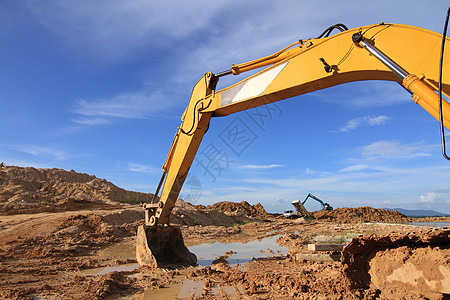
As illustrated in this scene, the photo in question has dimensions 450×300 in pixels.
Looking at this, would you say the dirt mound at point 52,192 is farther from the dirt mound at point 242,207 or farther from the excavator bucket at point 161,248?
the excavator bucket at point 161,248

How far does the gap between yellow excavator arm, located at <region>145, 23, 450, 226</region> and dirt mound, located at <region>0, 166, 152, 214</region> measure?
42.9 feet

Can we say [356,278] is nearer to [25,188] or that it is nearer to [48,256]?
[48,256]

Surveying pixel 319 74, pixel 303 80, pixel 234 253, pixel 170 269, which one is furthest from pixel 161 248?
pixel 319 74

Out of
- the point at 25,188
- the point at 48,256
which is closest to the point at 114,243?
the point at 48,256

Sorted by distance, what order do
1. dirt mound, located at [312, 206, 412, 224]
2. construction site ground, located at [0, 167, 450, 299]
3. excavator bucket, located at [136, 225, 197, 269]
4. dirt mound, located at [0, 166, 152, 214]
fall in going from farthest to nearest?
dirt mound, located at [312, 206, 412, 224], dirt mound, located at [0, 166, 152, 214], excavator bucket, located at [136, 225, 197, 269], construction site ground, located at [0, 167, 450, 299]

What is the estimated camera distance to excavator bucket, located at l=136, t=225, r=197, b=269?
251 inches

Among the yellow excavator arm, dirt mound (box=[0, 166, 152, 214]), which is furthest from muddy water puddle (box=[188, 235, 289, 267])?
dirt mound (box=[0, 166, 152, 214])

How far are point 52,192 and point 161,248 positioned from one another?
60.9 feet

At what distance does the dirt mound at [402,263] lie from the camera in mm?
2732

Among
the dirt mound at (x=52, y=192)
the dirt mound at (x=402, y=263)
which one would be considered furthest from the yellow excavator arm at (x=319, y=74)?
the dirt mound at (x=52, y=192)

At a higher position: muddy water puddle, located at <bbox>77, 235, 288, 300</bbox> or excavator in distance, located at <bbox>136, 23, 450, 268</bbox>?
excavator in distance, located at <bbox>136, 23, 450, 268</bbox>

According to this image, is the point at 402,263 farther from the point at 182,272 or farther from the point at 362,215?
the point at 362,215

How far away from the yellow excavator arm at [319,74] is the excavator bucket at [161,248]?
0.31m

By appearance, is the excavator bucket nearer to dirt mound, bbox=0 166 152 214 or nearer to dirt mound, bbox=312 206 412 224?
dirt mound, bbox=0 166 152 214
